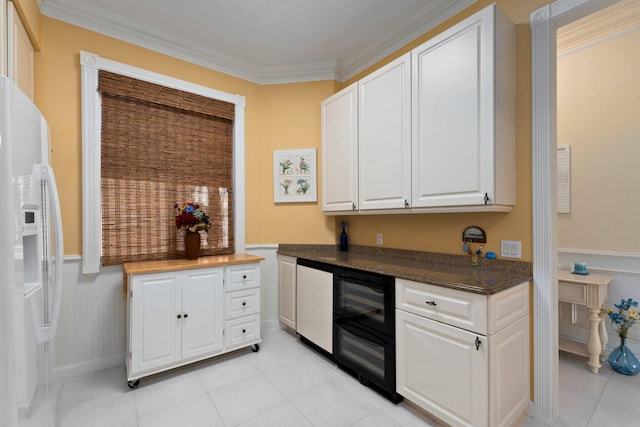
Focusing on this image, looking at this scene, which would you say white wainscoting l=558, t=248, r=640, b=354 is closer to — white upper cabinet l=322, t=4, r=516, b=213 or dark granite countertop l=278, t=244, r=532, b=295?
dark granite countertop l=278, t=244, r=532, b=295

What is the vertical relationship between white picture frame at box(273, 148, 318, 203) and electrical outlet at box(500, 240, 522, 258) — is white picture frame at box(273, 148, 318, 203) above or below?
above

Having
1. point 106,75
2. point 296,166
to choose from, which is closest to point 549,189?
point 296,166

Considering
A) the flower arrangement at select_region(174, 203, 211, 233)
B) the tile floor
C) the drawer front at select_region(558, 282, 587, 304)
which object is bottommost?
the tile floor

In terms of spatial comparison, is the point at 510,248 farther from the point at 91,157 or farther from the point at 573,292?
the point at 91,157

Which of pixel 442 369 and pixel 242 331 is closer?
pixel 442 369

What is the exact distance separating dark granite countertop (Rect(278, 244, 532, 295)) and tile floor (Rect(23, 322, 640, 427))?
90 cm

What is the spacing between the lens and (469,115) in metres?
1.83

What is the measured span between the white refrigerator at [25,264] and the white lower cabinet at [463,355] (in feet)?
5.97

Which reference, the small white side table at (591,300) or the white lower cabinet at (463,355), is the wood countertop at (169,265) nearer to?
the white lower cabinet at (463,355)

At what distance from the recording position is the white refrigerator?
93cm

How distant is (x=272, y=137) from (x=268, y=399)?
259cm

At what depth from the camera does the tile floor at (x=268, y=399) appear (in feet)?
5.92

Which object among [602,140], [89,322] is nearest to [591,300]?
[602,140]

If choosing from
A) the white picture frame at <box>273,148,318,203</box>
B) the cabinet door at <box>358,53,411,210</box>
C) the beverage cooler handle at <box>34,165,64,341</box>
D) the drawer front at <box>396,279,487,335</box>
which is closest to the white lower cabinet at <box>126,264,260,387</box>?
the beverage cooler handle at <box>34,165,64,341</box>
